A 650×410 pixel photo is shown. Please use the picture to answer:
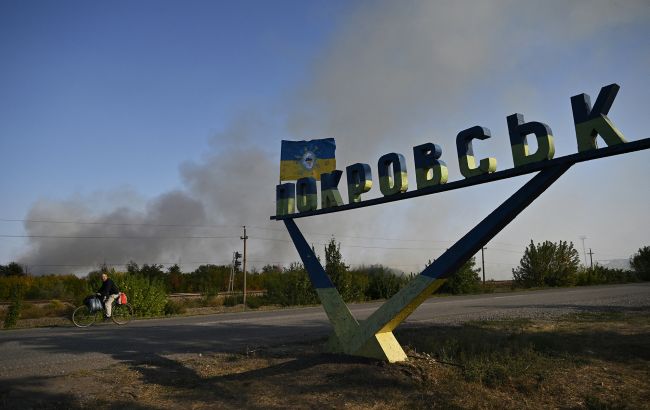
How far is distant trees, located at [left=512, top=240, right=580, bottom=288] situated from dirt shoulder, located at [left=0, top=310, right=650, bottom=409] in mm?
39154

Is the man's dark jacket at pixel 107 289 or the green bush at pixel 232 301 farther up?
the man's dark jacket at pixel 107 289

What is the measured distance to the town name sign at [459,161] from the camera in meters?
5.65

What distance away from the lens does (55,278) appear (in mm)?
50125

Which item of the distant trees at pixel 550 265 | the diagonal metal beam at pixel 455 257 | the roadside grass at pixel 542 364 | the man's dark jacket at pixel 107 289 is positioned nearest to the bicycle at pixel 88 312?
the man's dark jacket at pixel 107 289

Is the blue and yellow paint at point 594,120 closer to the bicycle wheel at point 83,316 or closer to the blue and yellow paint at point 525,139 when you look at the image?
the blue and yellow paint at point 525,139

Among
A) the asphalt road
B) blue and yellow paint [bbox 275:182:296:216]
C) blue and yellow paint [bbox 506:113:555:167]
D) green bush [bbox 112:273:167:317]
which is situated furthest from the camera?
green bush [bbox 112:273:167:317]

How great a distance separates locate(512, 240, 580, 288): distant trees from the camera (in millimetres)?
45281

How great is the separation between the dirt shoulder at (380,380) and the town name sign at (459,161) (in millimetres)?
2800

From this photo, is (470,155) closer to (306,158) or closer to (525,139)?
(525,139)

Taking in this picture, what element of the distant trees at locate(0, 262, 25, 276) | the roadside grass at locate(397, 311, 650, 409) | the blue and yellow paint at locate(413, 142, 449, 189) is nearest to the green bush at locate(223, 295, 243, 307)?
the roadside grass at locate(397, 311, 650, 409)

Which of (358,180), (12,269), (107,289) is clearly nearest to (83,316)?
(107,289)

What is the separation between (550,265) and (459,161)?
43967mm

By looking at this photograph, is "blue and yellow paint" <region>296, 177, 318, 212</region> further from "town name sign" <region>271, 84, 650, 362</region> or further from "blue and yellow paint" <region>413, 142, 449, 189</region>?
"blue and yellow paint" <region>413, 142, 449, 189</region>

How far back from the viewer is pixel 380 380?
6.51m
